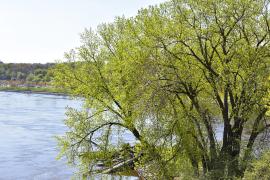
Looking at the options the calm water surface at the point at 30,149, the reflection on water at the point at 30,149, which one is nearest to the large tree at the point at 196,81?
the reflection on water at the point at 30,149

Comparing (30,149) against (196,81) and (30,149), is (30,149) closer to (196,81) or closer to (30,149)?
(30,149)

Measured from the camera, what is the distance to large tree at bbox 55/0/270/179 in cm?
1862

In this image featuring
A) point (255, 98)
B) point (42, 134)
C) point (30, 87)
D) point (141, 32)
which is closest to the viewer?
point (255, 98)

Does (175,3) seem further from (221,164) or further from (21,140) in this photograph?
(21,140)

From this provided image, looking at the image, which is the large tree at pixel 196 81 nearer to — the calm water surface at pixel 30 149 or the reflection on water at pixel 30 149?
the reflection on water at pixel 30 149

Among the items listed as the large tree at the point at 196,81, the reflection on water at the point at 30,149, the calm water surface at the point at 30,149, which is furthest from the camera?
the calm water surface at the point at 30,149

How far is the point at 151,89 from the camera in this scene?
62.1 ft

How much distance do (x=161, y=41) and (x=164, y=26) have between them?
101 centimetres

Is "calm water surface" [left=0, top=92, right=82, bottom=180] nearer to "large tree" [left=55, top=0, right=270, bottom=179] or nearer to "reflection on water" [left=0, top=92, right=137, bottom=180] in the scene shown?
"reflection on water" [left=0, top=92, right=137, bottom=180]

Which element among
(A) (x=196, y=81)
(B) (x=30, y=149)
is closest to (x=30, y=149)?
(B) (x=30, y=149)

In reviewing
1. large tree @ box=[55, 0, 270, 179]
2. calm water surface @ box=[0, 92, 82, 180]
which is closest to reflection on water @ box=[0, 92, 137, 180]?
calm water surface @ box=[0, 92, 82, 180]

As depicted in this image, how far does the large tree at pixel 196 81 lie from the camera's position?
18625 millimetres

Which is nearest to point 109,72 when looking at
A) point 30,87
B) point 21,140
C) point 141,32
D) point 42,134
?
point 141,32

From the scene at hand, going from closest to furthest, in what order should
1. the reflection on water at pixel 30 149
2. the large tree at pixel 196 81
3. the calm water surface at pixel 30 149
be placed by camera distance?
the large tree at pixel 196 81, the reflection on water at pixel 30 149, the calm water surface at pixel 30 149
